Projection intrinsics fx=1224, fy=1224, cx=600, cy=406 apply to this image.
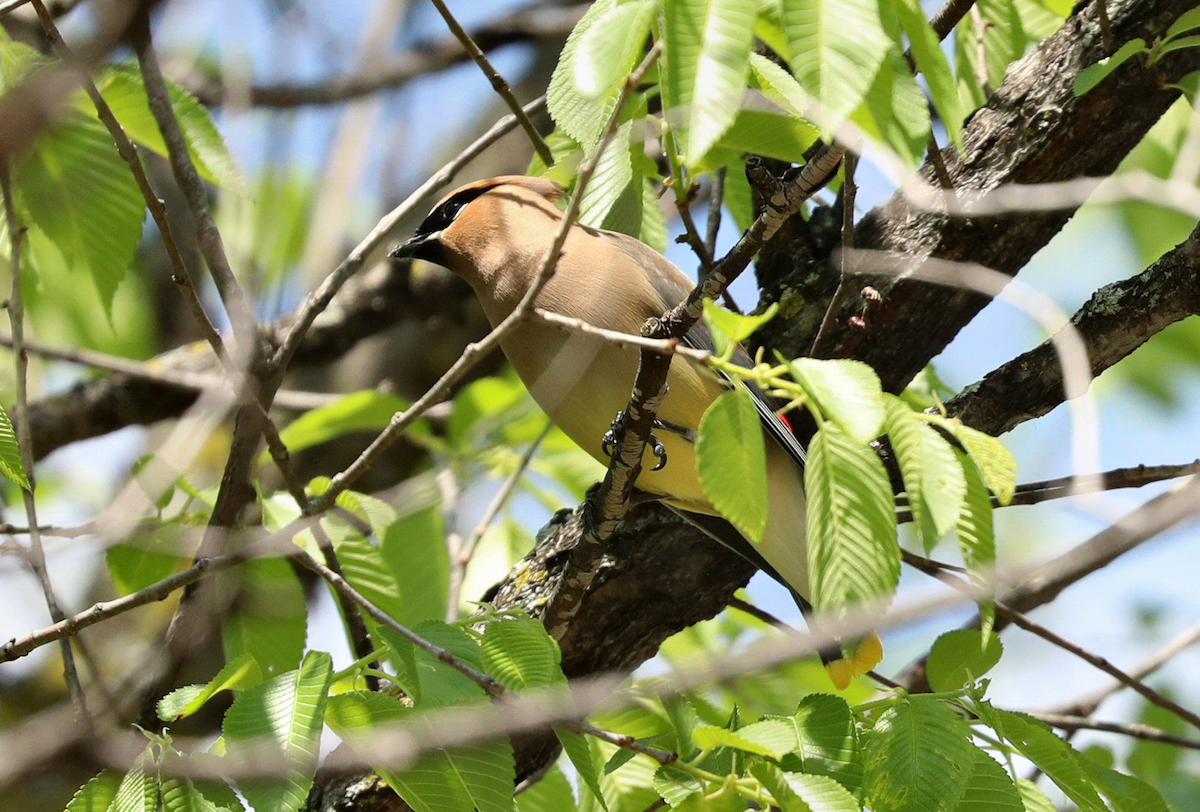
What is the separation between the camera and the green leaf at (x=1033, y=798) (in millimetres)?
2090

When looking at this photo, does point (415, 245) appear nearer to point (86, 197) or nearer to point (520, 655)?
point (86, 197)

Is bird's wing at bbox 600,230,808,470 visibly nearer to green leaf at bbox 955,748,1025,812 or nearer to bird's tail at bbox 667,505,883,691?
bird's tail at bbox 667,505,883,691

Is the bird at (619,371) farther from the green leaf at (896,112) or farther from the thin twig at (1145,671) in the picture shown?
the green leaf at (896,112)

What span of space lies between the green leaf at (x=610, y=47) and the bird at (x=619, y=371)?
1.25m

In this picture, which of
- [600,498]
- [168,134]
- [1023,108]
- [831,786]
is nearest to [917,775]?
[831,786]

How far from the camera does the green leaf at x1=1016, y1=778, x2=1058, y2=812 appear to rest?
6.86ft

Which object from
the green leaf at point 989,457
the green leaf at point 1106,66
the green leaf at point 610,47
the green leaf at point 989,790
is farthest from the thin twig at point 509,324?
the green leaf at point 1106,66

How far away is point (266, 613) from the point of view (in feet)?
9.32

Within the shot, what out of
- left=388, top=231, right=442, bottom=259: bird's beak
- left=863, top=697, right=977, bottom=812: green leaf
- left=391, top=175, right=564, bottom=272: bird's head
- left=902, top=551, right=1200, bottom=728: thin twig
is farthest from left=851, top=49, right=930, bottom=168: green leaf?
left=388, top=231, right=442, bottom=259: bird's beak

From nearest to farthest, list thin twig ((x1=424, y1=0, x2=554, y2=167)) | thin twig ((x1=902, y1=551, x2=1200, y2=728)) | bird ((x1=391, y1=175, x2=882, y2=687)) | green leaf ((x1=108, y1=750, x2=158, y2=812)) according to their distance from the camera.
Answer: green leaf ((x1=108, y1=750, x2=158, y2=812)) → thin twig ((x1=424, y1=0, x2=554, y2=167)) → thin twig ((x1=902, y1=551, x2=1200, y2=728)) → bird ((x1=391, y1=175, x2=882, y2=687))

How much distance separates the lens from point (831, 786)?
1.80m

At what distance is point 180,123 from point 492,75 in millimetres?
752

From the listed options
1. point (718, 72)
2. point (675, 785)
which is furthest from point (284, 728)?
point (718, 72)

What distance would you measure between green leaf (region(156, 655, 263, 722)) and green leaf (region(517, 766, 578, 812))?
0.83m
